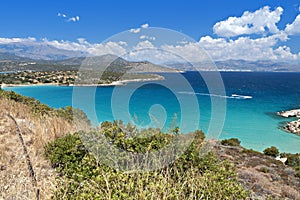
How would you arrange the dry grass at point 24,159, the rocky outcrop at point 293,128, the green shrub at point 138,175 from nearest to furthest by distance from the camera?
the green shrub at point 138,175 < the dry grass at point 24,159 < the rocky outcrop at point 293,128

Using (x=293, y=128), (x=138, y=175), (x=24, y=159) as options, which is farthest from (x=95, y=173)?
(x=293, y=128)

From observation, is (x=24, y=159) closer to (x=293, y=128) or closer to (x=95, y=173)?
(x=95, y=173)

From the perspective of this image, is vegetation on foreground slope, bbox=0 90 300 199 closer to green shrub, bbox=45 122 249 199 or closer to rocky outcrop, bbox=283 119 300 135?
green shrub, bbox=45 122 249 199

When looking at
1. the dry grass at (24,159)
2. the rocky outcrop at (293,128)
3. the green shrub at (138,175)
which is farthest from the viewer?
the rocky outcrop at (293,128)

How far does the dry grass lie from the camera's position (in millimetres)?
2961

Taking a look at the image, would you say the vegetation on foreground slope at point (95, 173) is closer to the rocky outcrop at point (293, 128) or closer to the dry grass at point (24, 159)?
the dry grass at point (24, 159)

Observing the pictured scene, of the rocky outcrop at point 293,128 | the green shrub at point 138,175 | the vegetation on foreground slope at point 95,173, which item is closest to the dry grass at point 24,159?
the vegetation on foreground slope at point 95,173

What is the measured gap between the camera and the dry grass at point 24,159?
296 centimetres

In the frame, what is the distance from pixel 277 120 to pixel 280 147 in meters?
16.6

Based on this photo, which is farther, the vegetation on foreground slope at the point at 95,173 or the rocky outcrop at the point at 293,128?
the rocky outcrop at the point at 293,128

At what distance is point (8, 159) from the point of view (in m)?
4.07

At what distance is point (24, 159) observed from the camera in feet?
12.9

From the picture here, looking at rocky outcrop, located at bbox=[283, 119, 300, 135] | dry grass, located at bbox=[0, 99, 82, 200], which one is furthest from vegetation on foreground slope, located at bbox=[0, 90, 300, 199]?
rocky outcrop, located at bbox=[283, 119, 300, 135]

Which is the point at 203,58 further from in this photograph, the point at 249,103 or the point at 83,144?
the point at 249,103
